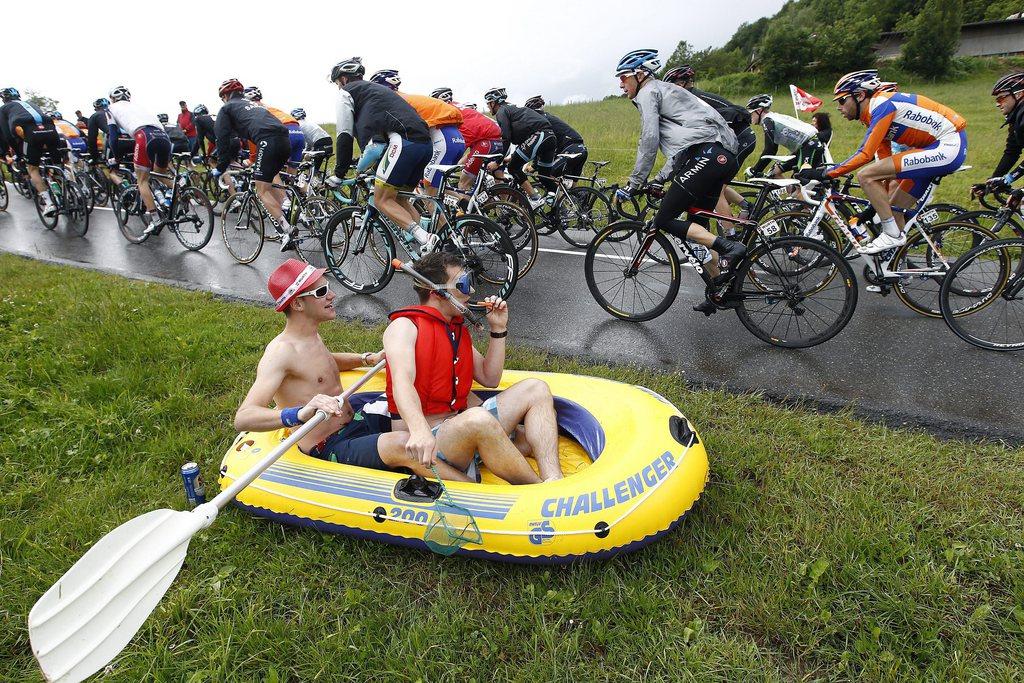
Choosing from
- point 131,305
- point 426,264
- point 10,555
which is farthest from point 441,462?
point 131,305

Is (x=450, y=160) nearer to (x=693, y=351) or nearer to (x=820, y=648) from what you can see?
(x=693, y=351)

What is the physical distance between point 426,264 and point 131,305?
4.50 meters

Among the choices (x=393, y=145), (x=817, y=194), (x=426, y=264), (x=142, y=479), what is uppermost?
(x=393, y=145)

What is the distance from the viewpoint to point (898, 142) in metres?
5.59

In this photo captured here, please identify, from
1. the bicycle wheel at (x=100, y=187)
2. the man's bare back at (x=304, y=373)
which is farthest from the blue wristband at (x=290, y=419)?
the bicycle wheel at (x=100, y=187)

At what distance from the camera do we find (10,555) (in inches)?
120

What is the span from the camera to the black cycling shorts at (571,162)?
9039mm

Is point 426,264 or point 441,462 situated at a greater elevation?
point 426,264

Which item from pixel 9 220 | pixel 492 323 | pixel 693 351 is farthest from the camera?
pixel 9 220

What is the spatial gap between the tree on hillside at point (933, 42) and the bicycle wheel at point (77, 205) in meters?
50.2

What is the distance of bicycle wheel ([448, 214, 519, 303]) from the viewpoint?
249 inches

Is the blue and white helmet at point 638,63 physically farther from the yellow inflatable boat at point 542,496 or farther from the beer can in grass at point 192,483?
the beer can in grass at point 192,483

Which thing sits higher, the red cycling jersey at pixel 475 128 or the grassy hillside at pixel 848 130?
the red cycling jersey at pixel 475 128

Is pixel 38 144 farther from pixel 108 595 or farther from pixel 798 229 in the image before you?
pixel 798 229
